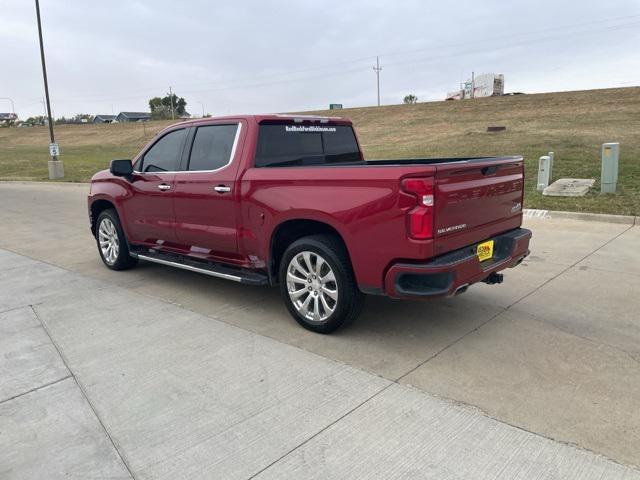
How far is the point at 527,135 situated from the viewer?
21828 mm

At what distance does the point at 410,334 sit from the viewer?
4.32 metres

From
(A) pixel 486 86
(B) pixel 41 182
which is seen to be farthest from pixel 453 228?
(A) pixel 486 86

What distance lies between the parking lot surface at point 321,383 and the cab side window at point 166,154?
134 cm

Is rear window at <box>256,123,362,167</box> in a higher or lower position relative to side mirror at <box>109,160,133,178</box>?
higher

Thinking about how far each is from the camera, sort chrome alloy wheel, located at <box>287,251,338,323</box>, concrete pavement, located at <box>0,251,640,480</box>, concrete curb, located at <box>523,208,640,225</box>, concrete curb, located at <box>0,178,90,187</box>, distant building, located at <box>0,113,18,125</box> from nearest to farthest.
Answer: concrete pavement, located at <box>0,251,640,480</box> → chrome alloy wheel, located at <box>287,251,338,323</box> → concrete curb, located at <box>523,208,640,225</box> → concrete curb, located at <box>0,178,90,187</box> → distant building, located at <box>0,113,18,125</box>

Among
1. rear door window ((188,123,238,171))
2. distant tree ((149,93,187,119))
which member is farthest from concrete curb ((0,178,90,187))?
distant tree ((149,93,187,119))

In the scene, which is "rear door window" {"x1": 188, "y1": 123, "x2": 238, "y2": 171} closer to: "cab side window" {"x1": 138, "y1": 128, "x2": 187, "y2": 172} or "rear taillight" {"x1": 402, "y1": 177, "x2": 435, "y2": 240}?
"cab side window" {"x1": 138, "y1": 128, "x2": 187, "y2": 172}

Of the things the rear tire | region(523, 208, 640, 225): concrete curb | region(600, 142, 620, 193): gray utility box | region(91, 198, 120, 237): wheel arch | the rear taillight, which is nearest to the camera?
the rear taillight

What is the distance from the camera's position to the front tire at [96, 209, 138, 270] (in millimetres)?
6527

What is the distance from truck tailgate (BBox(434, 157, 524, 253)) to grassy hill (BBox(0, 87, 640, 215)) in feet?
18.7

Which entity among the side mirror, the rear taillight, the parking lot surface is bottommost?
the parking lot surface

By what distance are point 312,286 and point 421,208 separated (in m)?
1.21

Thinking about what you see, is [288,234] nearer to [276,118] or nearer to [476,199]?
[276,118]

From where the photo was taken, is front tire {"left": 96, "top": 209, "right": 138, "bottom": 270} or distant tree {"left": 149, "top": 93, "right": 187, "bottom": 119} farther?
distant tree {"left": 149, "top": 93, "right": 187, "bottom": 119}
